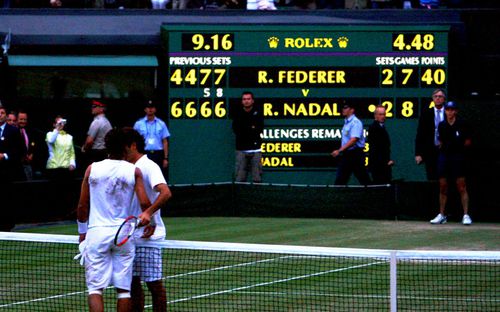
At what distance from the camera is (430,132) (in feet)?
66.0

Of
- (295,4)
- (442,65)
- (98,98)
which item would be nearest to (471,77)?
(442,65)

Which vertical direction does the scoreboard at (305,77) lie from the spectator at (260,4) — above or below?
below

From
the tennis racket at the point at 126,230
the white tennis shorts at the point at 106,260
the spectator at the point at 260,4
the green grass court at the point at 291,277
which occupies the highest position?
the spectator at the point at 260,4

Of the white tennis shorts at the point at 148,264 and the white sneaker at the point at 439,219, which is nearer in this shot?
the white tennis shorts at the point at 148,264

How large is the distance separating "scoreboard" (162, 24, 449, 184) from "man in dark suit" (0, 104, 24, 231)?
13.0 feet

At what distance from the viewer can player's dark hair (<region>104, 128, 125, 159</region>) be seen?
9766mm

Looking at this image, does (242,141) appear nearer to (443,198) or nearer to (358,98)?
(358,98)

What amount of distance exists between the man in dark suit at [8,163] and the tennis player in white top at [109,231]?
8924mm

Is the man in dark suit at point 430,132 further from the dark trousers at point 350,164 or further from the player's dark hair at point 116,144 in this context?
the player's dark hair at point 116,144

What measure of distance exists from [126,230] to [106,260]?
296 millimetres

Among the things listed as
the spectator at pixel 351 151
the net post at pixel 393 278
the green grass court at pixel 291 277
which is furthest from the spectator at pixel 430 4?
the net post at pixel 393 278

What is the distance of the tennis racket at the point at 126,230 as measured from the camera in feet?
31.2

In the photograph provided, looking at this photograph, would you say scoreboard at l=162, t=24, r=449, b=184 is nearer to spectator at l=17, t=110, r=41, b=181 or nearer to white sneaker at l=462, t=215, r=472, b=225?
spectator at l=17, t=110, r=41, b=181

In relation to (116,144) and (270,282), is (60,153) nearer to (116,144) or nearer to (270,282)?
(270,282)
